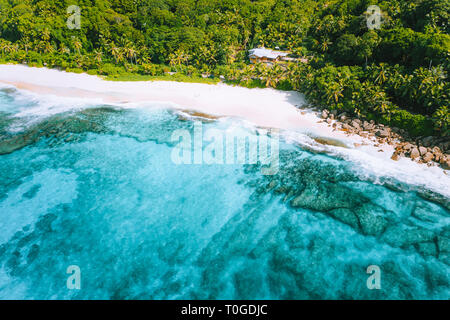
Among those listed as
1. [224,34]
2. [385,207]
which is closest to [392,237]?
[385,207]

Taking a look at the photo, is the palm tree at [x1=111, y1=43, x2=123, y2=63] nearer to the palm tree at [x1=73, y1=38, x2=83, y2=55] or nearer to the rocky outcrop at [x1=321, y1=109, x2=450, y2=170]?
the palm tree at [x1=73, y1=38, x2=83, y2=55]

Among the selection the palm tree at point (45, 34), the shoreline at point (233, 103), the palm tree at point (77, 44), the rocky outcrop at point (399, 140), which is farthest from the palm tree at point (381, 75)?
the palm tree at point (45, 34)

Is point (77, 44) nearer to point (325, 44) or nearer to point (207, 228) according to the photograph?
point (325, 44)

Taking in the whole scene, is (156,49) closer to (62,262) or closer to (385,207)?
(62,262)

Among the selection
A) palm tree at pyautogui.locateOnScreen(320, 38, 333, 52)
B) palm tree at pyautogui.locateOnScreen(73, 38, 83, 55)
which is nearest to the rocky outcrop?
palm tree at pyautogui.locateOnScreen(320, 38, 333, 52)

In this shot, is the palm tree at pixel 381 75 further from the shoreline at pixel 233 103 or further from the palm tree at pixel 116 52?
the palm tree at pixel 116 52

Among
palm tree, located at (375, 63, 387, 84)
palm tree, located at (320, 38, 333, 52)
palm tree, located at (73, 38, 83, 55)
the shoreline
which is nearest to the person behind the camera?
the shoreline
